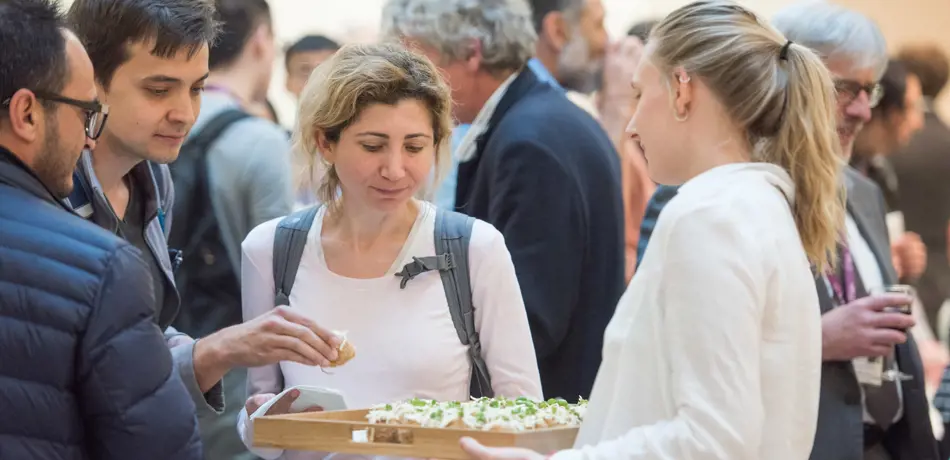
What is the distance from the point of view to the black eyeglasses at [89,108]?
2.10 metres

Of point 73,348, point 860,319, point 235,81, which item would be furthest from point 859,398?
point 235,81

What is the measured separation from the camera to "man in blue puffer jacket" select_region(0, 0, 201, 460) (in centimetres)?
197

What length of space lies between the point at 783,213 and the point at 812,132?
0.58 feet

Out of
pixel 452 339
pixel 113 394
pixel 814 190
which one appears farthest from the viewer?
pixel 452 339

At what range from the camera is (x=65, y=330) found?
1969 mm

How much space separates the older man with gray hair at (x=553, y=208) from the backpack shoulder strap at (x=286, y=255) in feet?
2.45

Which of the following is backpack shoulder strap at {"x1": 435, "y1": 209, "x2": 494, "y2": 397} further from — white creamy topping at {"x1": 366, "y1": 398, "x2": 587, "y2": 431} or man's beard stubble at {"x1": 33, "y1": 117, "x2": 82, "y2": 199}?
man's beard stubble at {"x1": 33, "y1": 117, "x2": 82, "y2": 199}

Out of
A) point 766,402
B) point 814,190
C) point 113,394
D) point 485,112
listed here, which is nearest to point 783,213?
point 814,190

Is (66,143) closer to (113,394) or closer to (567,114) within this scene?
(113,394)

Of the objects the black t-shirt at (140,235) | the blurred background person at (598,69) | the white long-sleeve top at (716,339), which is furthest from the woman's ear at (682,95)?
the blurred background person at (598,69)

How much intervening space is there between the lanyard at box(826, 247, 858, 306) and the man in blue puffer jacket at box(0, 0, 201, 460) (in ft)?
5.65

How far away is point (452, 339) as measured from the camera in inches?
103

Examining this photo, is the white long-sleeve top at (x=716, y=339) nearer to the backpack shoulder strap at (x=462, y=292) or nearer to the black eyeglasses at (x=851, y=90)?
the backpack shoulder strap at (x=462, y=292)

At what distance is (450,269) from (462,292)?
51mm
